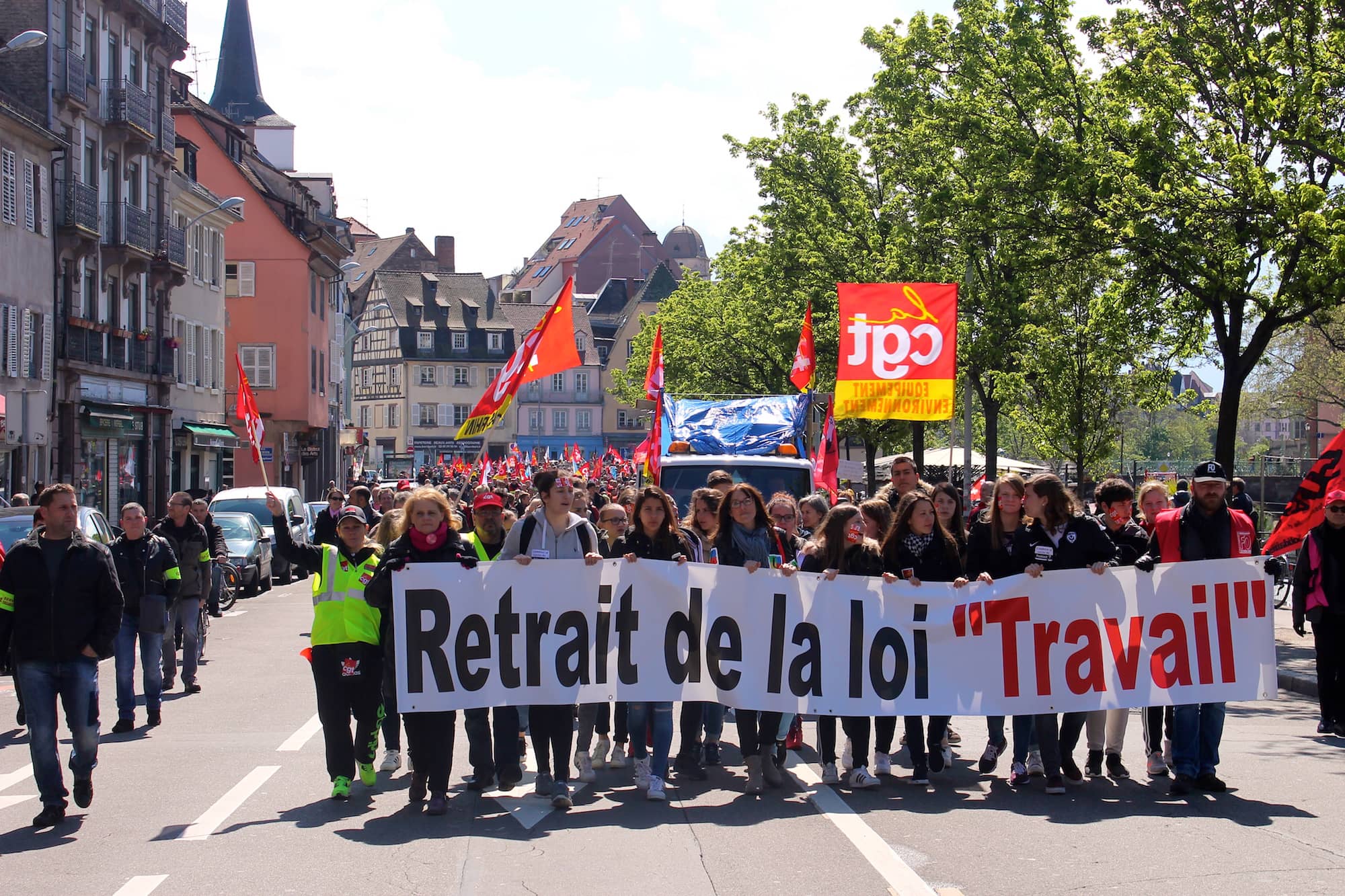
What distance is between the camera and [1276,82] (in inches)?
731

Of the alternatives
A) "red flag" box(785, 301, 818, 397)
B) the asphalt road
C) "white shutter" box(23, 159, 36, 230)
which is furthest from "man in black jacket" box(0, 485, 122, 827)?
"white shutter" box(23, 159, 36, 230)

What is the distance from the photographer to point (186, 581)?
14.4m

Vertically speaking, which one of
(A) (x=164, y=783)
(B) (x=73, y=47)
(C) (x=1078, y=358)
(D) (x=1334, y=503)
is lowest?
(A) (x=164, y=783)

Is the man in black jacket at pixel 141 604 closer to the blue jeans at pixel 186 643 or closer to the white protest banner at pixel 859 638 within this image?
the blue jeans at pixel 186 643

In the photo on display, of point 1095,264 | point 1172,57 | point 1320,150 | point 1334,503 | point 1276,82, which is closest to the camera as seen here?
point 1334,503

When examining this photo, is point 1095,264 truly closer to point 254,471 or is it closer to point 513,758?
point 513,758

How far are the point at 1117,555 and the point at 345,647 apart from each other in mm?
4604

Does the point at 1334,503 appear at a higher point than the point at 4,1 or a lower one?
lower

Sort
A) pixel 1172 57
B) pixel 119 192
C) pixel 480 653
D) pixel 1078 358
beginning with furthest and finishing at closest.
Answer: pixel 119 192 < pixel 1078 358 < pixel 1172 57 < pixel 480 653

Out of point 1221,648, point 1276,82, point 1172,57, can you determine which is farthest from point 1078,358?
point 1221,648

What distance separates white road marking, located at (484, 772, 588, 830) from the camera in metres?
8.56

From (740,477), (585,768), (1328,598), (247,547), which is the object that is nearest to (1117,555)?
(1328,598)

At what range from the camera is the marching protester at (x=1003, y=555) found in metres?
9.49

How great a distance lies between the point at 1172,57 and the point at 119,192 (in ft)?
94.0
